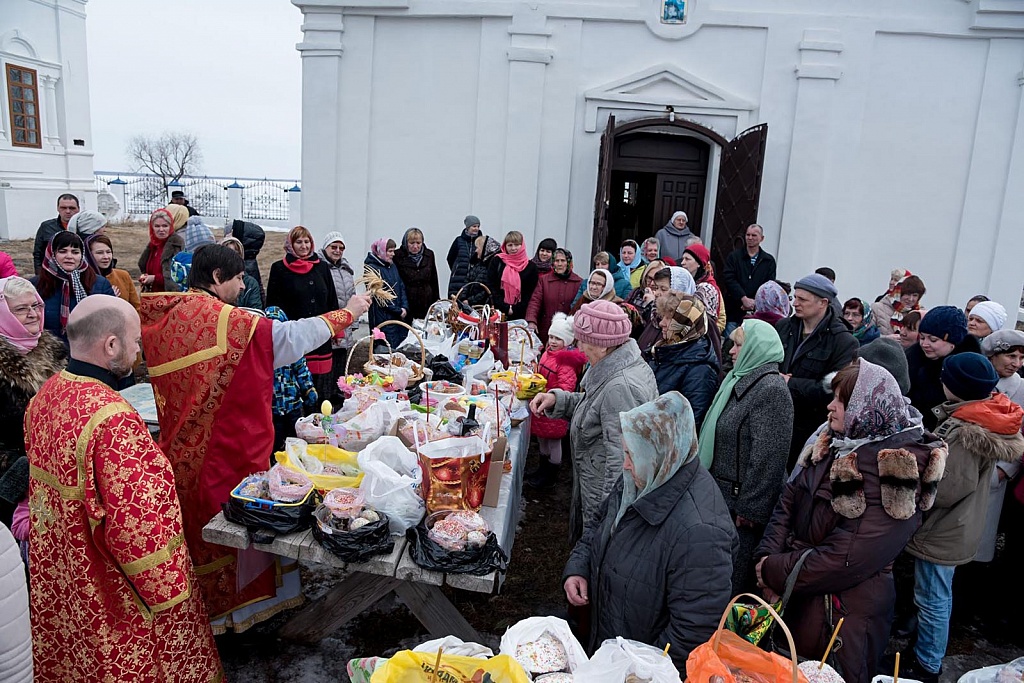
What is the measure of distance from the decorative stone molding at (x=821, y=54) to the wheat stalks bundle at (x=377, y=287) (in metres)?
6.73

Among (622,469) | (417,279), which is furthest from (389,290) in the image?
(622,469)

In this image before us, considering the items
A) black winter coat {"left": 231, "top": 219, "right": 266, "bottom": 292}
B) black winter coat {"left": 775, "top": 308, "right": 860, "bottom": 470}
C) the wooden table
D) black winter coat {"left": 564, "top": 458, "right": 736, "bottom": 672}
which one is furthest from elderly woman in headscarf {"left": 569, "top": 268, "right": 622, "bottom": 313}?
black winter coat {"left": 564, "top": 458, "right": 736, "bottom": 672}

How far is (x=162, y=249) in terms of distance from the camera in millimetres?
6977

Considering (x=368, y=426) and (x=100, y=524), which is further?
(x=368, y=426)

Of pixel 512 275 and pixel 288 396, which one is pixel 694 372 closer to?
pixel 288 396

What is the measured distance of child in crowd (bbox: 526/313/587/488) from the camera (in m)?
5.07

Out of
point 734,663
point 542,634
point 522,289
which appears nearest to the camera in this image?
point 734,663

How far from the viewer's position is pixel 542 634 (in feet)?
6.73

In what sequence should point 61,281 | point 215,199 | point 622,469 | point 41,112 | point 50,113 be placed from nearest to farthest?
1. point 622,469
2. point 61,281
3. point 41,112
4. point 50,113
5. point 215,199

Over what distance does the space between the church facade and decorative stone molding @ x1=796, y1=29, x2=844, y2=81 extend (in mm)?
28

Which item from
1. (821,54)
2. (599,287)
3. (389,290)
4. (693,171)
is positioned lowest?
(389,290)

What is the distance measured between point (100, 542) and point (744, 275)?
7.54 metres

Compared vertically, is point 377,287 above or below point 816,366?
above

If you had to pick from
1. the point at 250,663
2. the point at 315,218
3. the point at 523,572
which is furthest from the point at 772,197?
the point at 250,663
